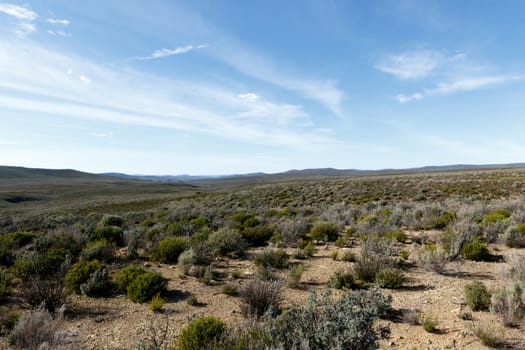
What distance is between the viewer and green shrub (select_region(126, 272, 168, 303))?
615cm

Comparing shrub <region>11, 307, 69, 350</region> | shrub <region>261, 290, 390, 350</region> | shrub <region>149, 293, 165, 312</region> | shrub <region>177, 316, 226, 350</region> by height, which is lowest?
shrub <region>149, 293, 165, 312</region>

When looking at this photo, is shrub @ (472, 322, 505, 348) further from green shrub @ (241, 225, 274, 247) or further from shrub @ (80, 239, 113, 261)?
shrub @ (80, 239, 113, 261)

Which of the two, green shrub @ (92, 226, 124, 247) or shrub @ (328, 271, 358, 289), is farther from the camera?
green shrub @ (92, 226, 124, 247)

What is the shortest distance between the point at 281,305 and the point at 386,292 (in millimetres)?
2324

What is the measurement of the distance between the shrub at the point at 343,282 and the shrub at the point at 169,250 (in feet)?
16.0

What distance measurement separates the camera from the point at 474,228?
31.8 ft

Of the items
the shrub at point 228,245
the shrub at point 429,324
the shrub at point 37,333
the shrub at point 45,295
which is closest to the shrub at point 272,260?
the shrub at point 228,245

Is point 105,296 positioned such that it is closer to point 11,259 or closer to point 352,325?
point 11,259

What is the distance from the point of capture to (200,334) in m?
3.65

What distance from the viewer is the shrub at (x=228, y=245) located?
30.5 feet

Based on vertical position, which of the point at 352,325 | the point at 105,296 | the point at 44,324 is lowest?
the point at 105,296

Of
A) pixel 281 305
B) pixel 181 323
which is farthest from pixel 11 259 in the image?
pixel 281 305

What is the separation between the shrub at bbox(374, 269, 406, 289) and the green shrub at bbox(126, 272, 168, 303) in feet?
15.7

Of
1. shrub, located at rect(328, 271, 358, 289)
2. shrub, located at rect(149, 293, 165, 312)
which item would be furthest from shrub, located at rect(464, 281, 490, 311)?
shrub, located at rect(149, 293, 165, 312)
